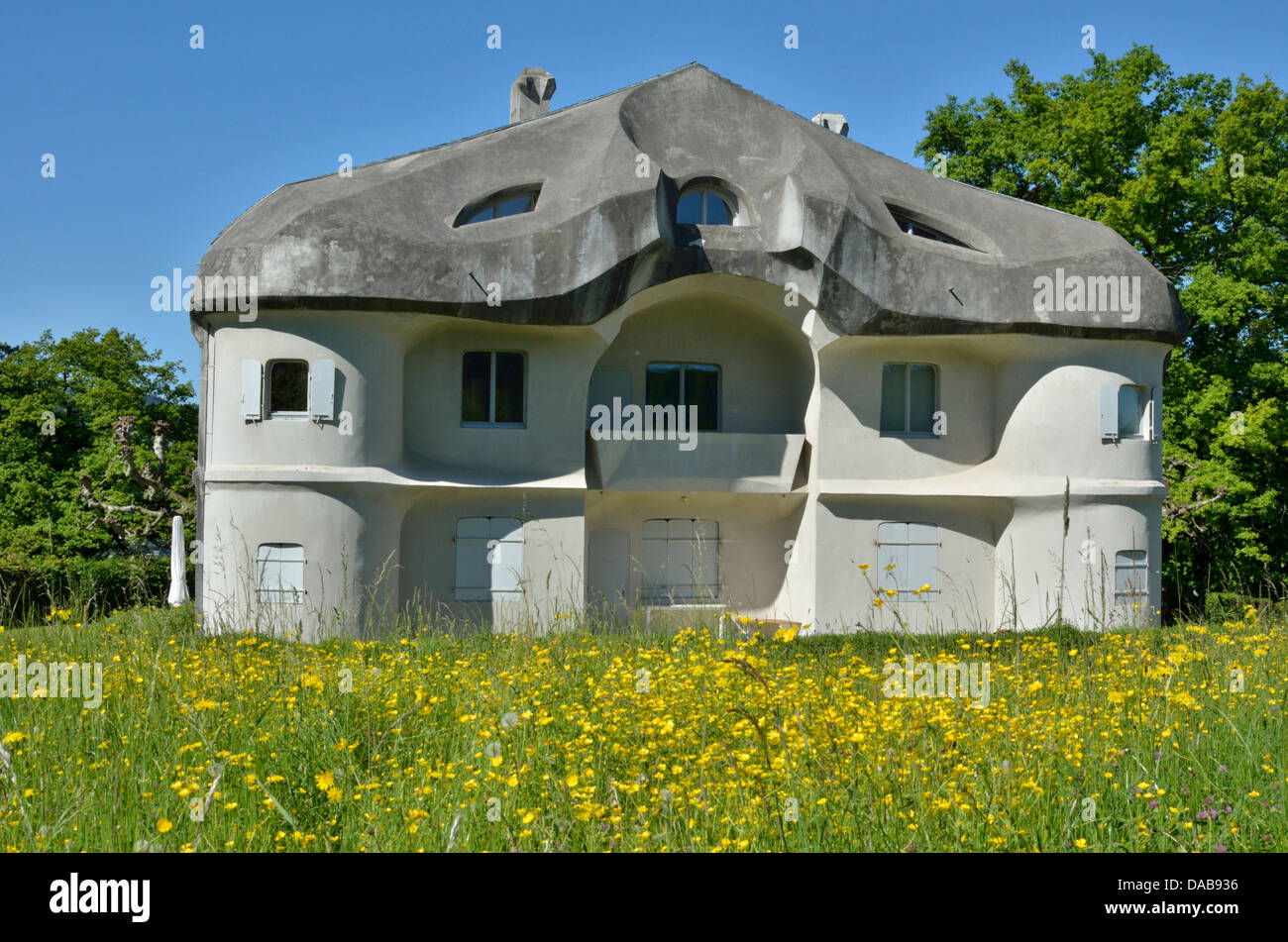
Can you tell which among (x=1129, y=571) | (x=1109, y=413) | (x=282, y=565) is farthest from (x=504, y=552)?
(x=1129, y=571)

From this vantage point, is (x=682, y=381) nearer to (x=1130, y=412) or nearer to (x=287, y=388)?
(x=287, y=388)

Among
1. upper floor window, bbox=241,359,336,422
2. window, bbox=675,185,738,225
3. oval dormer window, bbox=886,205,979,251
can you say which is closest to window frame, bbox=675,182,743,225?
window, bbox=675,185,738,225

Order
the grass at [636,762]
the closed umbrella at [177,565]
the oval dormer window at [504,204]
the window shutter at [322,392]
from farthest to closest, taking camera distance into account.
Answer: the closed umbrella at [177,565], the oval dormer window at [504,204], the window shutter at [322,392], the grass at [636,762]

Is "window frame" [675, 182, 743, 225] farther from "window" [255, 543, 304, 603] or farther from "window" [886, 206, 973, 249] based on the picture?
"window" [255, 543, 304, 603]

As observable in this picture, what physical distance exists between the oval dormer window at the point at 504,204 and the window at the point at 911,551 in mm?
8732

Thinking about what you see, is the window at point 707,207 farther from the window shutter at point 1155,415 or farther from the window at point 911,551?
the window shutter at point 1155,415

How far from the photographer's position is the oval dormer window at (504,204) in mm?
18234

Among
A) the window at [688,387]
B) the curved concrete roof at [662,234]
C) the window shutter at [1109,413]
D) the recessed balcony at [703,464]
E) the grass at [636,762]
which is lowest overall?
the grass at [636,762]

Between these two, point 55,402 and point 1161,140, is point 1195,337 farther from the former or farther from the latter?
point 55,402

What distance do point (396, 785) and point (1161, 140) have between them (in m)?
26.5

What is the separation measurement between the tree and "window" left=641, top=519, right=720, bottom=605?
12.6 metres

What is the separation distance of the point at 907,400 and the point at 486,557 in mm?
8454

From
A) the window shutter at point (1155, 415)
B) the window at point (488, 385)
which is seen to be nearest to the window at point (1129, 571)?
the window shutter at point (1155, 415)

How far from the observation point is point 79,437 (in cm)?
3359
